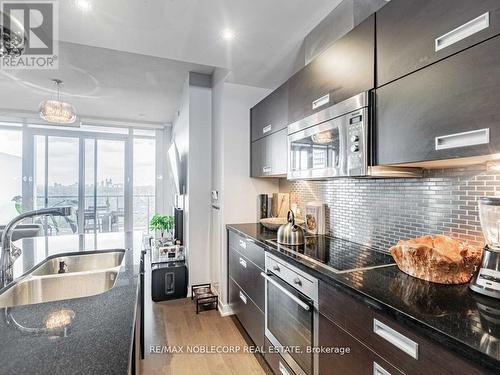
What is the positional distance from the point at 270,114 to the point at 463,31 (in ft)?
5.15

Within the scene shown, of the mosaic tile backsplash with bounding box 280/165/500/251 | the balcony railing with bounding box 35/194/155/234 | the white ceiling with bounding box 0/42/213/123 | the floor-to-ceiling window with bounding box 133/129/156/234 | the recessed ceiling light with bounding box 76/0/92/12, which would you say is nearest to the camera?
the mosaic tile backsplash with bounding box 280/165/500/251

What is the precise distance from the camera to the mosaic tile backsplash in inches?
45.0

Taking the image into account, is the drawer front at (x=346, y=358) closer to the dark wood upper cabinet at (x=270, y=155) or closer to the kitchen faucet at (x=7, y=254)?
the dark wood upper cabinet at (x=270, y=155)

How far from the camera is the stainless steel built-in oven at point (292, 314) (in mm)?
1254

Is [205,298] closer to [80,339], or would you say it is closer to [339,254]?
[339,254]

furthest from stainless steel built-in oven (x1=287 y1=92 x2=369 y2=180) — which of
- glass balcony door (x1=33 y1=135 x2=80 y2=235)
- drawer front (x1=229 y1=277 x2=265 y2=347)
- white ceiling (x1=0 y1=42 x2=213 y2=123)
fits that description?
glass balcony door (x1=33 y1=135 x2=80 y2=235)

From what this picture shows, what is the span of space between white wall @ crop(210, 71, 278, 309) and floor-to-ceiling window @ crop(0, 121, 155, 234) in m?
3.77

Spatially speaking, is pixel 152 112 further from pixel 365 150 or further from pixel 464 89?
pixel 464 89

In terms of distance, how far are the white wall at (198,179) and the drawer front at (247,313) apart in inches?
28.4

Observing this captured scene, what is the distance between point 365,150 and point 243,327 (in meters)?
1.88

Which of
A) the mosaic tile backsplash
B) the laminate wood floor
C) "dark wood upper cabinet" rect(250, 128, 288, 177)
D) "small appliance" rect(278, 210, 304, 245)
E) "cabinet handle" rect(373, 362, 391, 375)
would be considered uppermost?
"dark wood upper cabinet" rect(250, 128, 288, 177)

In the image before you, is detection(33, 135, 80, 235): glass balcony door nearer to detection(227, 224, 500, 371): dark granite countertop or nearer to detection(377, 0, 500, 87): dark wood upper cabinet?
detection(227, 224, 500, 371): dark granite countertop

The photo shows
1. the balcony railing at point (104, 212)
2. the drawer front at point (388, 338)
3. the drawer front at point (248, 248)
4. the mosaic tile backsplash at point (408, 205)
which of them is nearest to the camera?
the drawer front at point (388, 338)

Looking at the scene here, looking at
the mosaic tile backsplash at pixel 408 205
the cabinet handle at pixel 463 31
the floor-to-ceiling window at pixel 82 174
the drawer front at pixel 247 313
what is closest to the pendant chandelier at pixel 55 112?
the floor-to-ceiling window at pixel 82 174
